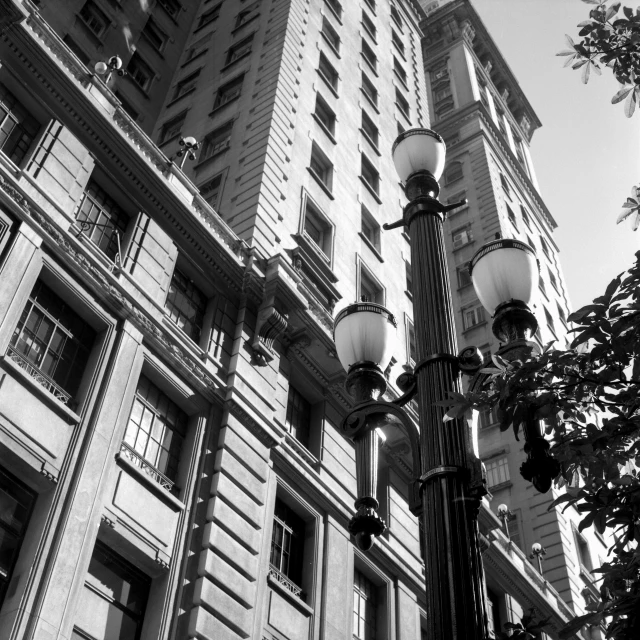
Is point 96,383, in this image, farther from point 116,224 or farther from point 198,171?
point 198,171

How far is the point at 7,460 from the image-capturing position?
13.5 metres

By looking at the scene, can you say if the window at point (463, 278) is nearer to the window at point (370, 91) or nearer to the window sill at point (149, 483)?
the window at point (370, 91)

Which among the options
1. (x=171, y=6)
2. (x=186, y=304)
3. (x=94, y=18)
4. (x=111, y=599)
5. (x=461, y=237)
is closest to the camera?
(x=111, y=599)

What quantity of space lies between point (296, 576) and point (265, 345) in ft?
17.9

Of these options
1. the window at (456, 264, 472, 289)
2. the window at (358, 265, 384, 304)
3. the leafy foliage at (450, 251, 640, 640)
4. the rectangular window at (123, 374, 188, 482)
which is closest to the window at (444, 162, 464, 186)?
the window at (456, 264, 472, 289)

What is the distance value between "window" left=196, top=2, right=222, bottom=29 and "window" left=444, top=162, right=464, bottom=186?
23162 mm

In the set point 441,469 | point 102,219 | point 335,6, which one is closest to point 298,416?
point 102,219

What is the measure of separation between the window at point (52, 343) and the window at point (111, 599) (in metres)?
2.93

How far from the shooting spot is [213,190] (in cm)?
2677

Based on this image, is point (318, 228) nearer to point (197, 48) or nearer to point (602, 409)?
point (197, 48)

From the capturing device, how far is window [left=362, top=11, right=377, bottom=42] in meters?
44.2

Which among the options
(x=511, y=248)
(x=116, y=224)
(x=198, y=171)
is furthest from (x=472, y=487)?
(x=198, y=171)

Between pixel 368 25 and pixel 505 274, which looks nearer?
pixel 505 274

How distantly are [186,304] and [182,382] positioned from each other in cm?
256
